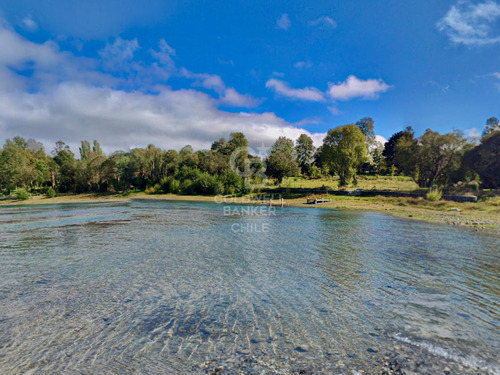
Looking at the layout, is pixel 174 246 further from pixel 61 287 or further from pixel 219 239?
pixel 61 287

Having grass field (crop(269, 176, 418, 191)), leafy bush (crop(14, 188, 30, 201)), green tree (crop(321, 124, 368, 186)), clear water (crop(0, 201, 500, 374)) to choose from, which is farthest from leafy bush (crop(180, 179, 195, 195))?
clear water (crop(0, 201, 500, 374))

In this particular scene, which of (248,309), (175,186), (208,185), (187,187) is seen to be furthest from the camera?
(175,186)

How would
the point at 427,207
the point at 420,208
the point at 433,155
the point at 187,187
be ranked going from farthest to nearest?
the point at 187,187
the point at 433,155
the point at 420,208
the point at 427,207

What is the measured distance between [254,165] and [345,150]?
28.4 m

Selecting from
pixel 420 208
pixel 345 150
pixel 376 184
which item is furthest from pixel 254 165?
pixel 420 208

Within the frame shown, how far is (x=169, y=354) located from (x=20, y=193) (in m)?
84.0

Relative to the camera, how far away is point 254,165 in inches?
3172

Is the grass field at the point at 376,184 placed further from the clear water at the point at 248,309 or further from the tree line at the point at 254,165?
the clear water at the point at 248,309

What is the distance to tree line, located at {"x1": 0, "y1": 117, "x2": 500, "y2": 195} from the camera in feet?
163

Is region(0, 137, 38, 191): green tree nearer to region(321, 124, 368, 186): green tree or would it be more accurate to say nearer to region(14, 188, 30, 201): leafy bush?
region(14, 188, 30, 201): leafy bush

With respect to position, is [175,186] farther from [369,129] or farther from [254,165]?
[369,129]

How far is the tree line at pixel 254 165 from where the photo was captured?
163 feet

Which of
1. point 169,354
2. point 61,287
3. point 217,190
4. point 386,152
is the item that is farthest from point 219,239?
point 386,152

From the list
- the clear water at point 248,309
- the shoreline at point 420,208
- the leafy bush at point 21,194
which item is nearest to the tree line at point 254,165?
the leafy bush at point 21,194
